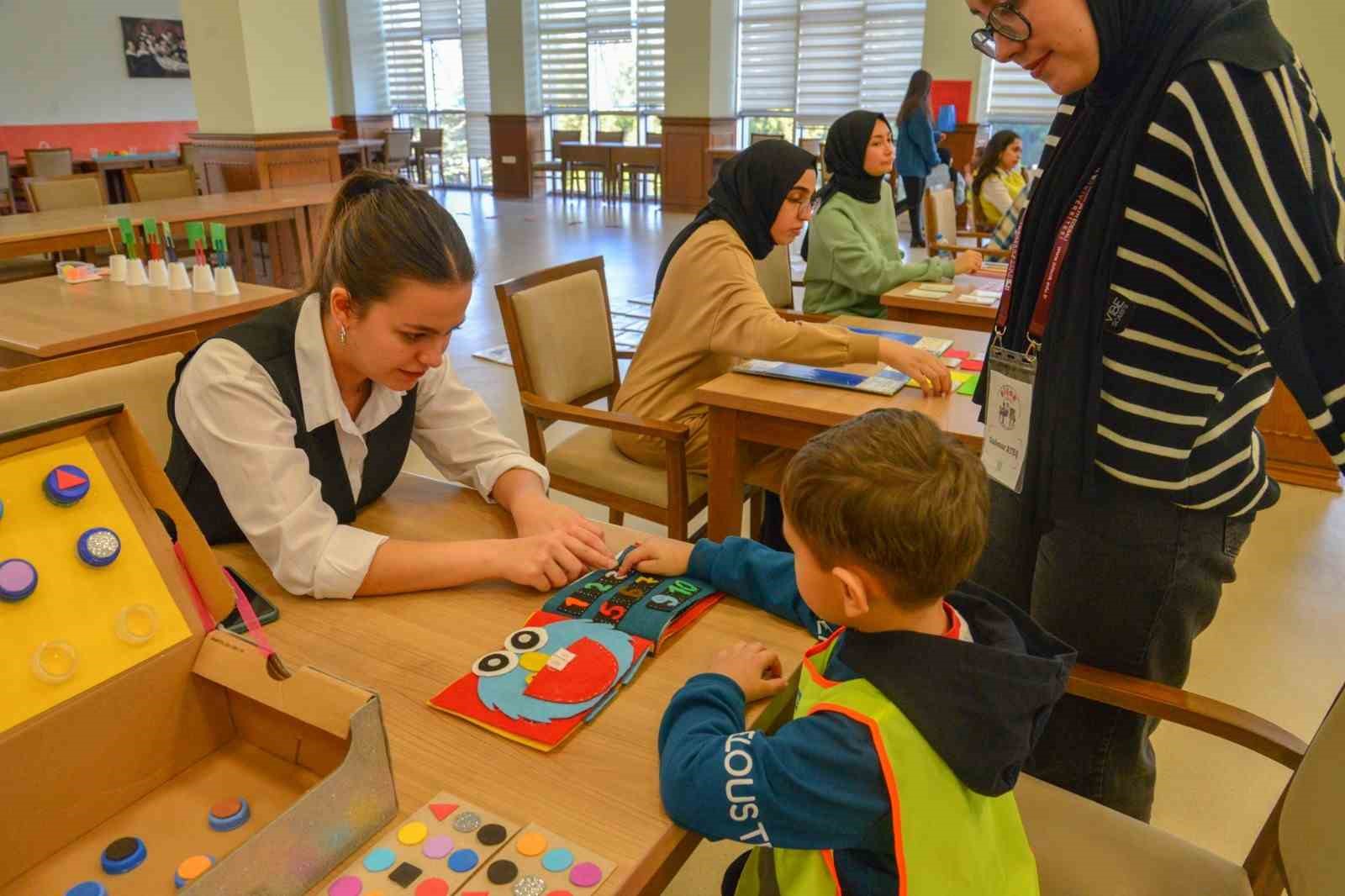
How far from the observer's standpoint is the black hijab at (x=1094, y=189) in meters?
0.92

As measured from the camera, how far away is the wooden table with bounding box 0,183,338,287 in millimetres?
3686

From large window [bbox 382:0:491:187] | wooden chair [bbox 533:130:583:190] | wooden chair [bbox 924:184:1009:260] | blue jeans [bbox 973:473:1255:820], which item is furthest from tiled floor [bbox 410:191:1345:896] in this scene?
large window [bbox 382:0:491:187]

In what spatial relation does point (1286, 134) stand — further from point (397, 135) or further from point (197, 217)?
point (397, 135)

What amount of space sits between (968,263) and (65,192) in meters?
4.61

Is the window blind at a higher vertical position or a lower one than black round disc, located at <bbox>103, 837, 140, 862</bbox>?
higher

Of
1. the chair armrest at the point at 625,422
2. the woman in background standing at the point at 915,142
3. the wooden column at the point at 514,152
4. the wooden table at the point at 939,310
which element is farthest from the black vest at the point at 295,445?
the wooden column at the point at 514,152

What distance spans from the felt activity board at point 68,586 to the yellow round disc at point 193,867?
15 cm

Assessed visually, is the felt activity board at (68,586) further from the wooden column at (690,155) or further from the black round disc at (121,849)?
the wooden column at (690,155)

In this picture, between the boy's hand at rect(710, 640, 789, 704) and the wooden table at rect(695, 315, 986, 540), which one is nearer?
the boy's hand at rect(710, 640, 789, 704)

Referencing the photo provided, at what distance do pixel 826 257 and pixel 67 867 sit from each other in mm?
2679

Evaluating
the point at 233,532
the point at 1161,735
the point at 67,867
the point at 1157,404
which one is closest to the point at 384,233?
the point at 233,532

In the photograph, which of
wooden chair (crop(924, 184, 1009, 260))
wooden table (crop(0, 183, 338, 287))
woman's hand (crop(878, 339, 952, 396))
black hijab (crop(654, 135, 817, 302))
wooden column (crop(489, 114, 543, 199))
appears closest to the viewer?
woman's hand (crop(878, 339, 952, 396))

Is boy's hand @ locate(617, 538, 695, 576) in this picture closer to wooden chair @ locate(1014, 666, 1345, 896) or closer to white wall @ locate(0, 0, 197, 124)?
wooden chair @ locate(1014, 666, 1345, 896)

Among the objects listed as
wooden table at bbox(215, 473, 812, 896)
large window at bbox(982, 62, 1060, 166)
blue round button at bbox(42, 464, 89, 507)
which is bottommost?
wooden table at bbox(215, 473, 812, 896)
